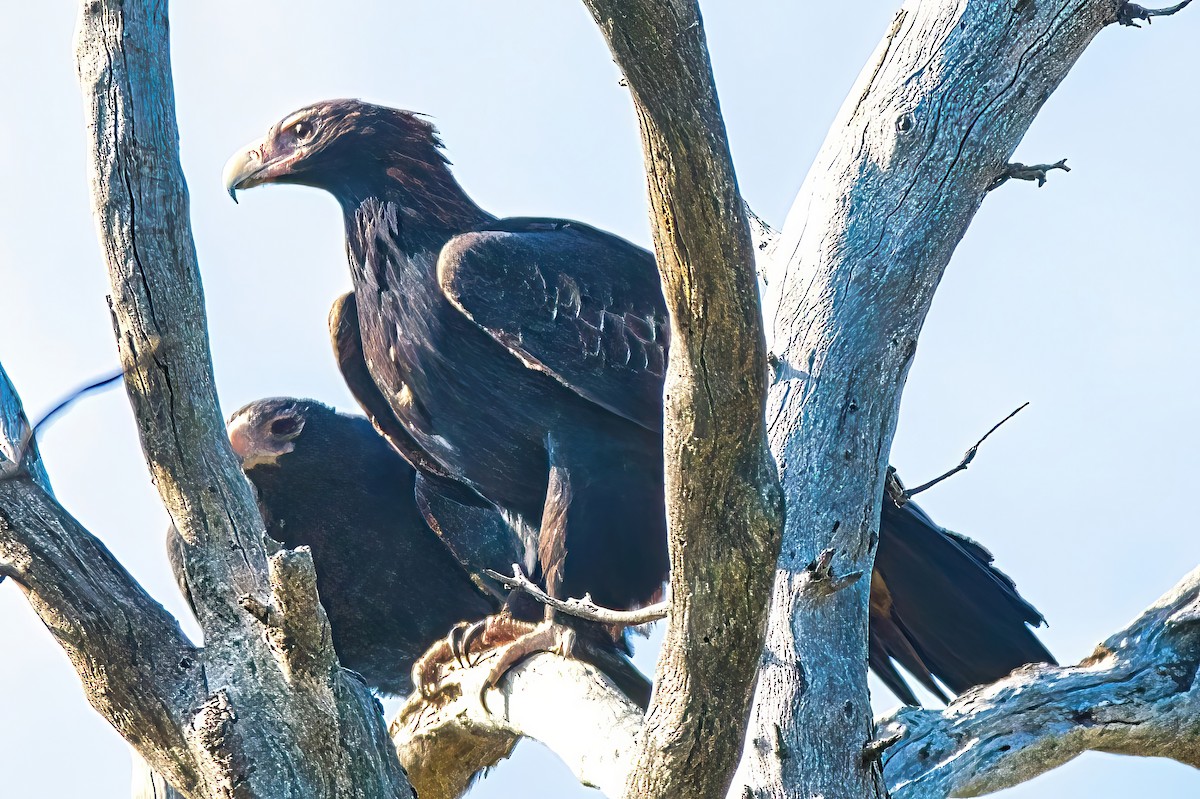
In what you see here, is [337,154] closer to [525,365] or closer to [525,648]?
[525,365]

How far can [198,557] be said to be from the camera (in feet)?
10.1

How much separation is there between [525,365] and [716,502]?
278 cm

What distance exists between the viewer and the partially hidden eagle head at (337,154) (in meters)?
5.91

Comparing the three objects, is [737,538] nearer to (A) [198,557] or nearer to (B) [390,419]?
(A) [198,557]

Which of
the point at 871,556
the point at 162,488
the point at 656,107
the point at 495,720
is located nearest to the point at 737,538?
the point at 656,107

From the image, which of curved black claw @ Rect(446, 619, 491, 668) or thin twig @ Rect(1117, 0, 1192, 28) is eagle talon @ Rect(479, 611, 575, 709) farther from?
thin twig @ Rect(1117, 0, 1192, 28)

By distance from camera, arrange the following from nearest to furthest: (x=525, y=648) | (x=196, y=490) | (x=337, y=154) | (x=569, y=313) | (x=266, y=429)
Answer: (x=196, y=490), (x=525, y=648), (x=569, y=313), (x=266, y=429), (x=337, y=154)

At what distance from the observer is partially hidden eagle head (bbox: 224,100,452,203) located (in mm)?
5906

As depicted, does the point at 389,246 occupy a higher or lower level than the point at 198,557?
higher

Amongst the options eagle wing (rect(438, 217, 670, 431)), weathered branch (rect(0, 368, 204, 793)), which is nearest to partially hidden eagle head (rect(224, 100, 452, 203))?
eagle wing (rect(438, 217, 670, 431))

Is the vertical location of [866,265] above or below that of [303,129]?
below

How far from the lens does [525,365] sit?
209 inches

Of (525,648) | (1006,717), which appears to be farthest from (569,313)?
(1006,717)

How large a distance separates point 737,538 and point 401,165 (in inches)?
147
